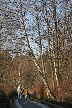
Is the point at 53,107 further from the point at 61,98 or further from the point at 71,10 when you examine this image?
the point at 71,10

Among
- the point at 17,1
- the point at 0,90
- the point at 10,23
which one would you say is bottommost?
the point at 0,90

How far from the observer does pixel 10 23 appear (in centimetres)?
3091

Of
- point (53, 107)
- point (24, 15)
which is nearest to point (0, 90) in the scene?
point (24, 15)

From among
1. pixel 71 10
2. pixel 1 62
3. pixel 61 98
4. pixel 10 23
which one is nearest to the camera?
pixel 61 98

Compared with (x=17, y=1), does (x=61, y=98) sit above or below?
below

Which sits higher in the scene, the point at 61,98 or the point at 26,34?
the point at 26,34

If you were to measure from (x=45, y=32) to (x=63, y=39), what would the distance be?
9.42 feet

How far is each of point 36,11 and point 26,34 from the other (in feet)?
11.2

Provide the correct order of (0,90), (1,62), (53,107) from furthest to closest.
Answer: (1,62) < (0,90) < (53,107)

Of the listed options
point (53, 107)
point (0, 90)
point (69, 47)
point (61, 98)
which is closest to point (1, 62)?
point (0, 90)

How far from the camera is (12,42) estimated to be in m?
32.0

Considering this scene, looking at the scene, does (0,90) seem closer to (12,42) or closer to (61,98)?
(12,42)

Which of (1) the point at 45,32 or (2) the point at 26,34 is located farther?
(1) the point at 45,32

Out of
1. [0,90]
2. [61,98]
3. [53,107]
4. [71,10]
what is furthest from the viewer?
[0,90]
